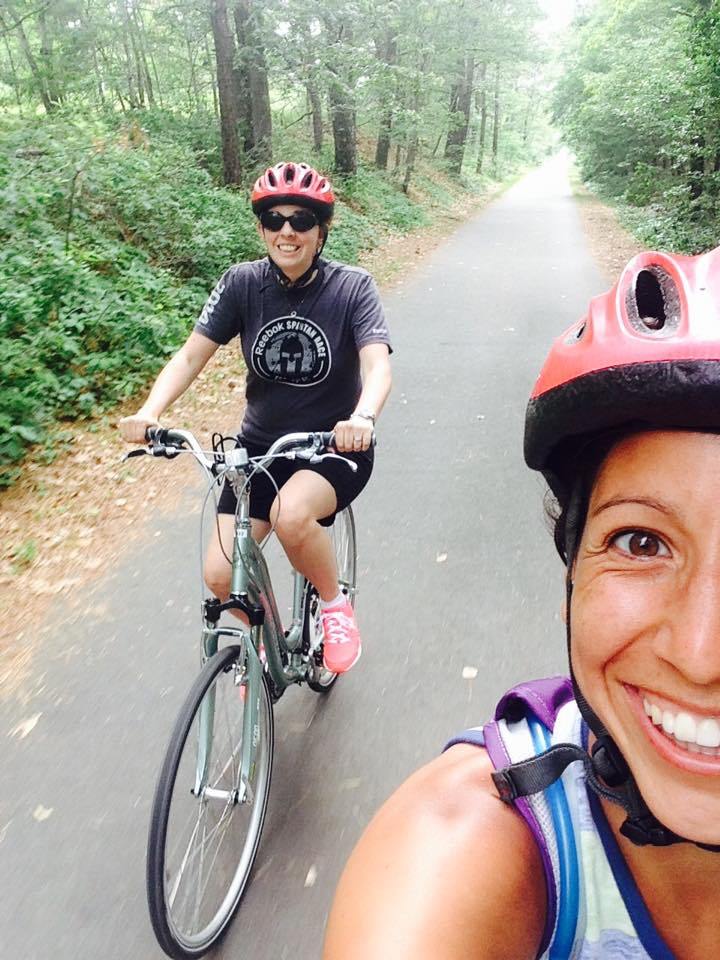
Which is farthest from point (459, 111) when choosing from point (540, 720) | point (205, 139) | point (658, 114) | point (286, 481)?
point (540, 720)

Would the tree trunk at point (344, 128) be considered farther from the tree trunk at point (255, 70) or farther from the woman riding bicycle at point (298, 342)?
the woman riding bicycle at point (298, 342)

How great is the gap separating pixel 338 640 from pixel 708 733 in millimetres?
2370

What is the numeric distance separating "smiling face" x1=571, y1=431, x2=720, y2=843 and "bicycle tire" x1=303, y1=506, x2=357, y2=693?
2234 millimetres

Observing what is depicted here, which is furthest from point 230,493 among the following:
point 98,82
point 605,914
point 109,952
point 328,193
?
point 98,82

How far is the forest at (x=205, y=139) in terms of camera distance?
7.07 metres

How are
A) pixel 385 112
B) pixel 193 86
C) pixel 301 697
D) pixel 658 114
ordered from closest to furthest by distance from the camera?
pixel 301 697 < pixel 658 114 < pixel 193 86 < pixel 385 112

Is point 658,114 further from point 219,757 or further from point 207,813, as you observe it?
point 207,813

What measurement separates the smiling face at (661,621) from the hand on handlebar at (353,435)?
1.36 metres

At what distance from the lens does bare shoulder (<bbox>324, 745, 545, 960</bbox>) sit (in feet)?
3.47

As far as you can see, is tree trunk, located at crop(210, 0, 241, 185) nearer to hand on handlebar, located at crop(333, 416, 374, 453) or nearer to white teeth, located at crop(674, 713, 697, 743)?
hand on handlebar, located at crop(333, 416, 374, 453)

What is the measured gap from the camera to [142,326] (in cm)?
739

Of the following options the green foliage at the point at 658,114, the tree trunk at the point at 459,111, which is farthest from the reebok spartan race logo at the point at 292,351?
the tree trunk at the point at 459,111

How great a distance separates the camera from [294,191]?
293 cm

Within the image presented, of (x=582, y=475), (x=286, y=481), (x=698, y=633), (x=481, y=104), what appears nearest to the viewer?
(x=698, y=633)
